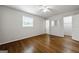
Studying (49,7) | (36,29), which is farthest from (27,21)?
(49,7)

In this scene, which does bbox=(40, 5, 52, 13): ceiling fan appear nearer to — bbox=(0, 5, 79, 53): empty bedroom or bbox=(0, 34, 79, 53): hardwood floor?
bbox=(0, 5, 79, 53): empty bedroom

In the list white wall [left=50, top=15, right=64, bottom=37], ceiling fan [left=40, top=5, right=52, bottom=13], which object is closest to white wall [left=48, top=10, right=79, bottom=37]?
white wall [left=50, top=15, right=64, bottom=37]

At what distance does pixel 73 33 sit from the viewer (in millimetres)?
1146

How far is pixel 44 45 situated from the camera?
1133 mm

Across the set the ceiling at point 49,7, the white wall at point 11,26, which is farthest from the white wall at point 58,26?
the white wall at point 11,26

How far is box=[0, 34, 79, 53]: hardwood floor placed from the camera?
3.36 feet

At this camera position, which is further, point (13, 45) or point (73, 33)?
point (73, 33)

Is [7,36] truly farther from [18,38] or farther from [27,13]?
[27,13]

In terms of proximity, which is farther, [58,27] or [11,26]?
[58,27]

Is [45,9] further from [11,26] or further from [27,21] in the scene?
[11,26]

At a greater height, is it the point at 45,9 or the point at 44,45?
the point at 45,9
